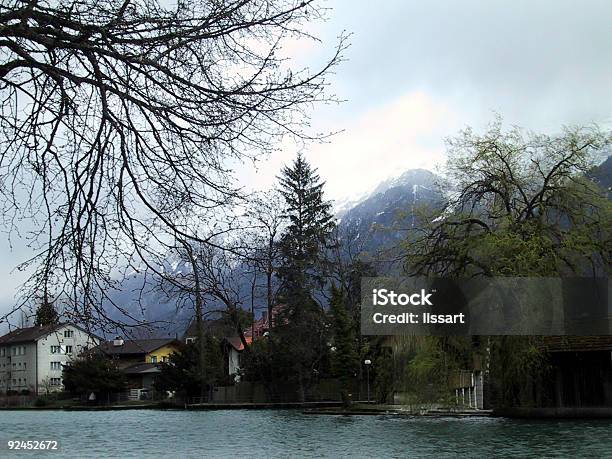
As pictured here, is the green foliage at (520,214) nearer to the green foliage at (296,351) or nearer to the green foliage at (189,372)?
the green foliage at (296,351)

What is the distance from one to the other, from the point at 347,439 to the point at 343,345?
23.2 meters

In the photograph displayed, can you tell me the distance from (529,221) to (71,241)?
2100cm

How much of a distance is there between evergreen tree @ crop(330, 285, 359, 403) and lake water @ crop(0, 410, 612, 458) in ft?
47.4

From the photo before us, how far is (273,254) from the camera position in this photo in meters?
4.86

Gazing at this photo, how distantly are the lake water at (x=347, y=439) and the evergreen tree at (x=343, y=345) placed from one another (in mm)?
14447

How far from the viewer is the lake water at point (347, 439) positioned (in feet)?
54.5

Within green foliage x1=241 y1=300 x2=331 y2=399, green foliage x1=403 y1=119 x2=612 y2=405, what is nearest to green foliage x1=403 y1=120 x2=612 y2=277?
green foliage x1=403 y1=119 x2=612 y2=405

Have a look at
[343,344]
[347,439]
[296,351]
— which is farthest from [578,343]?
[296,351]

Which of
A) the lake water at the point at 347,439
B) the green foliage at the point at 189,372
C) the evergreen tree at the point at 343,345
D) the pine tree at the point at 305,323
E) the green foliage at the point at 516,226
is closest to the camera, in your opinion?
the lake water at the point at 347,439

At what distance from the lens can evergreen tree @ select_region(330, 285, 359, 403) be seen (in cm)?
4228

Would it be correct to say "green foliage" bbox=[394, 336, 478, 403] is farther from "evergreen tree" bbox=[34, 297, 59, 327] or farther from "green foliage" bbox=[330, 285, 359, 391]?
"evergreen tree" bbox=[34, 297, 59, 327]

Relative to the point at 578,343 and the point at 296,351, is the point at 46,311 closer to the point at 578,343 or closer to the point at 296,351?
the point at 578,343

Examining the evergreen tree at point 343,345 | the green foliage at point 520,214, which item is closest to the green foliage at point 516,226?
the green foliage at point 520,214

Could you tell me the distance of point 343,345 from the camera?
43.4m
